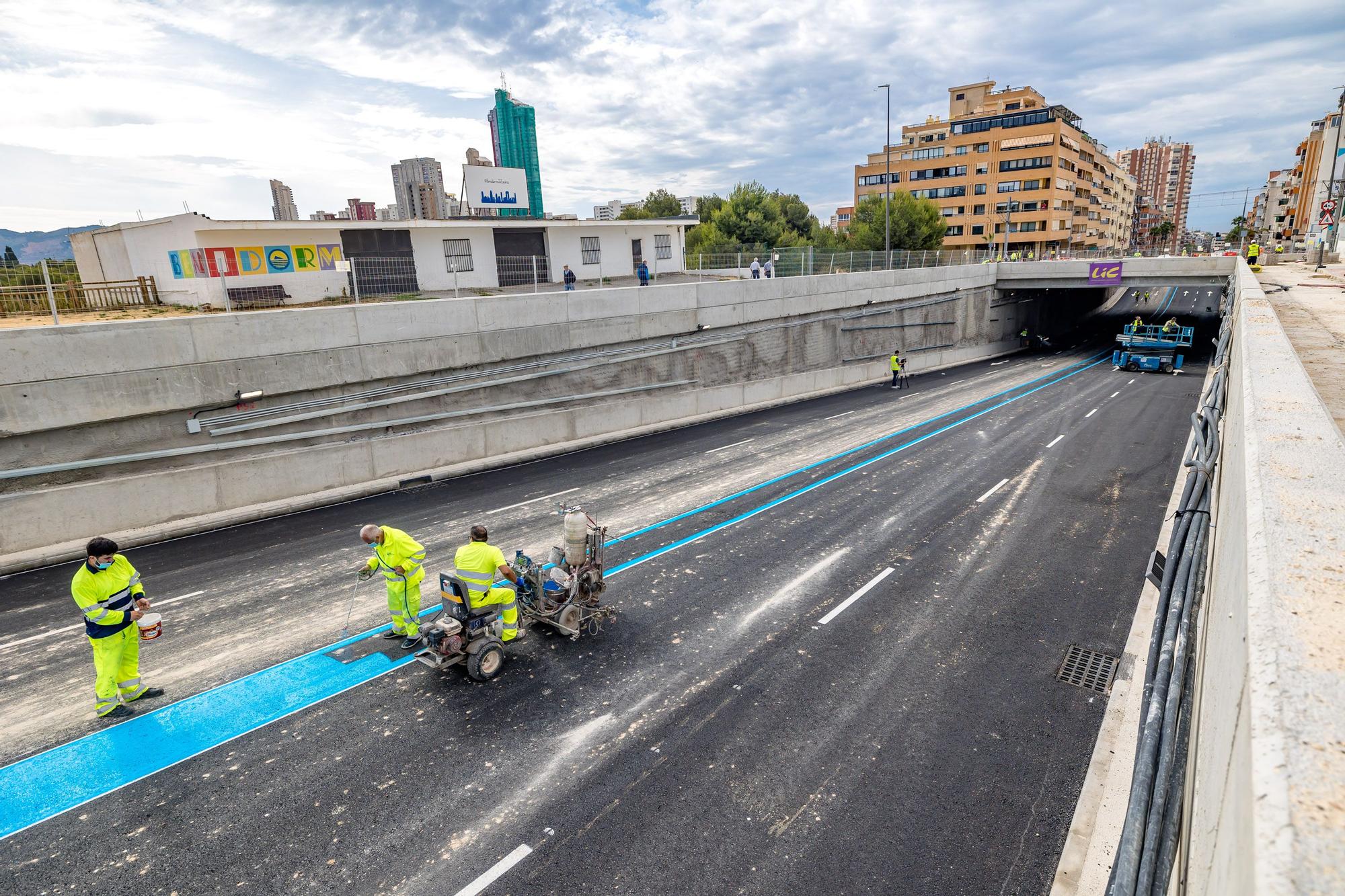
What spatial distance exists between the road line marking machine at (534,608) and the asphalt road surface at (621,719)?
0.29 m

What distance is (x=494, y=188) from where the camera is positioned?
1366 inches

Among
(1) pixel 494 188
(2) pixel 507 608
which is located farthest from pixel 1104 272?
(2) pixel 507 608

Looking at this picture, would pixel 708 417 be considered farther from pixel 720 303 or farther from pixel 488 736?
pixel 488 736

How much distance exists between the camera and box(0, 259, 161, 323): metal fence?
1288 centimetres

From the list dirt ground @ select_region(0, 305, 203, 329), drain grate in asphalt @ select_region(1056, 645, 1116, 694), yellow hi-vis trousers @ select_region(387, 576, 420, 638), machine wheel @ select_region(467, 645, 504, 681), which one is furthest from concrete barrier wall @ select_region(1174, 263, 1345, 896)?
dirt ground @ select_region(0, 305, 203, 329)

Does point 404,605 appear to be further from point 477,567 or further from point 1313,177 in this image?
point 1313,177

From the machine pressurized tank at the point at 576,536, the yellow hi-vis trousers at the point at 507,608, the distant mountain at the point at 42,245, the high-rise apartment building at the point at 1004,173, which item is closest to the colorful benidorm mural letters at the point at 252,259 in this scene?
the distant mountain at the point at 42,245

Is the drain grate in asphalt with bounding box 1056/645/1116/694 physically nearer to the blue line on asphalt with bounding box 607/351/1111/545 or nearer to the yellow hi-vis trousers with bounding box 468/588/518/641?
the yellow hi-vis trousers with bounding box 468/588/518/641

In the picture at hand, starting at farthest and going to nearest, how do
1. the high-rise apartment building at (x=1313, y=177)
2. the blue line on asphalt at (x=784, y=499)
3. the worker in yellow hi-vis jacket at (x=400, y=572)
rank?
the high-rise apartment building at (x=1313, y=177) → the blue line on asphalt at (x=784, y=499) → the worker in yellow hi-vis jacket at (x=400, y=572)

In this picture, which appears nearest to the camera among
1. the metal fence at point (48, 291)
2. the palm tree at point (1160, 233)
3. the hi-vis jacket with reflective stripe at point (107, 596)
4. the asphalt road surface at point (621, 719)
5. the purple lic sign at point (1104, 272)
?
the asphalt road surface at point (621, 719)

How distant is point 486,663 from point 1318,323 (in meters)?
15.4

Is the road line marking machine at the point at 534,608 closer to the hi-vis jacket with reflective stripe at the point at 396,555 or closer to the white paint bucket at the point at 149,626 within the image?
the hi-vis jacket with reflective stripe at the point at 396,555

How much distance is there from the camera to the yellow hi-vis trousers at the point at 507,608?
27.9 feet

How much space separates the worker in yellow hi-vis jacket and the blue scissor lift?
37.2m
